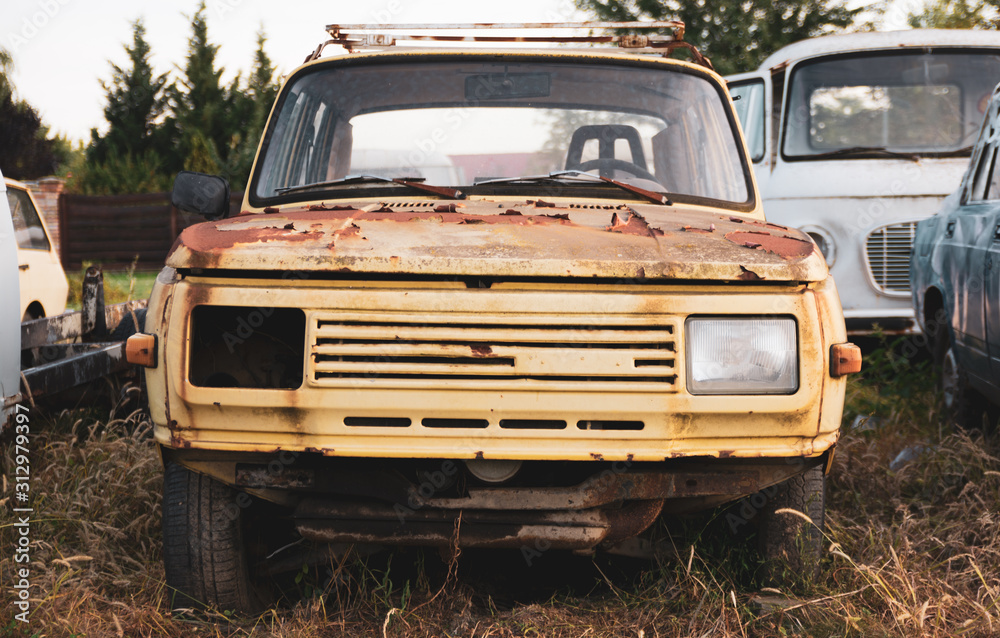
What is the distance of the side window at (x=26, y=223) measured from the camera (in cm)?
653

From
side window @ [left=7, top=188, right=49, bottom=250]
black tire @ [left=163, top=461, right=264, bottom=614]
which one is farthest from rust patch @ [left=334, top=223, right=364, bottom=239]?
side window @ [left=7, top=188, right=49, bottom=250]

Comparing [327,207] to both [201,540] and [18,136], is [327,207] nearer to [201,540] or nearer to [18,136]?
[201,540]

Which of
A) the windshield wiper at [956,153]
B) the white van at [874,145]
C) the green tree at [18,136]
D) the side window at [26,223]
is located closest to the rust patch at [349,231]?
the white van at [874,145]

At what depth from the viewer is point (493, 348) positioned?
2125 millimetres

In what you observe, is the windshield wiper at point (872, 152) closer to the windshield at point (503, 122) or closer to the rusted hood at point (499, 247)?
the windshield at point (503, 122)

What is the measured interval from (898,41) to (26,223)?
690 cm

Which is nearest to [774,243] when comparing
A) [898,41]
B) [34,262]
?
[898,41]

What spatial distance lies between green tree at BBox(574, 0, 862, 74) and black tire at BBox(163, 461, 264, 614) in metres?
15.0

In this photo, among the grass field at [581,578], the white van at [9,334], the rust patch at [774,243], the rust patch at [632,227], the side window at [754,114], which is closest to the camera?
the rust patch at [774,243]

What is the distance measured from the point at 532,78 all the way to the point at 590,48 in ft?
0.96

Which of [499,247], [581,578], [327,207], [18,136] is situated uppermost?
[18,136]

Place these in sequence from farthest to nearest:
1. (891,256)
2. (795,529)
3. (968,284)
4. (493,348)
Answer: (891,256) → (968,284) → (795,529) → (493,348)

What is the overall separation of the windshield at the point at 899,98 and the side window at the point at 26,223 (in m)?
5.98

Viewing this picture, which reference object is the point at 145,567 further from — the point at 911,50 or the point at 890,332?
the point at 911,50
